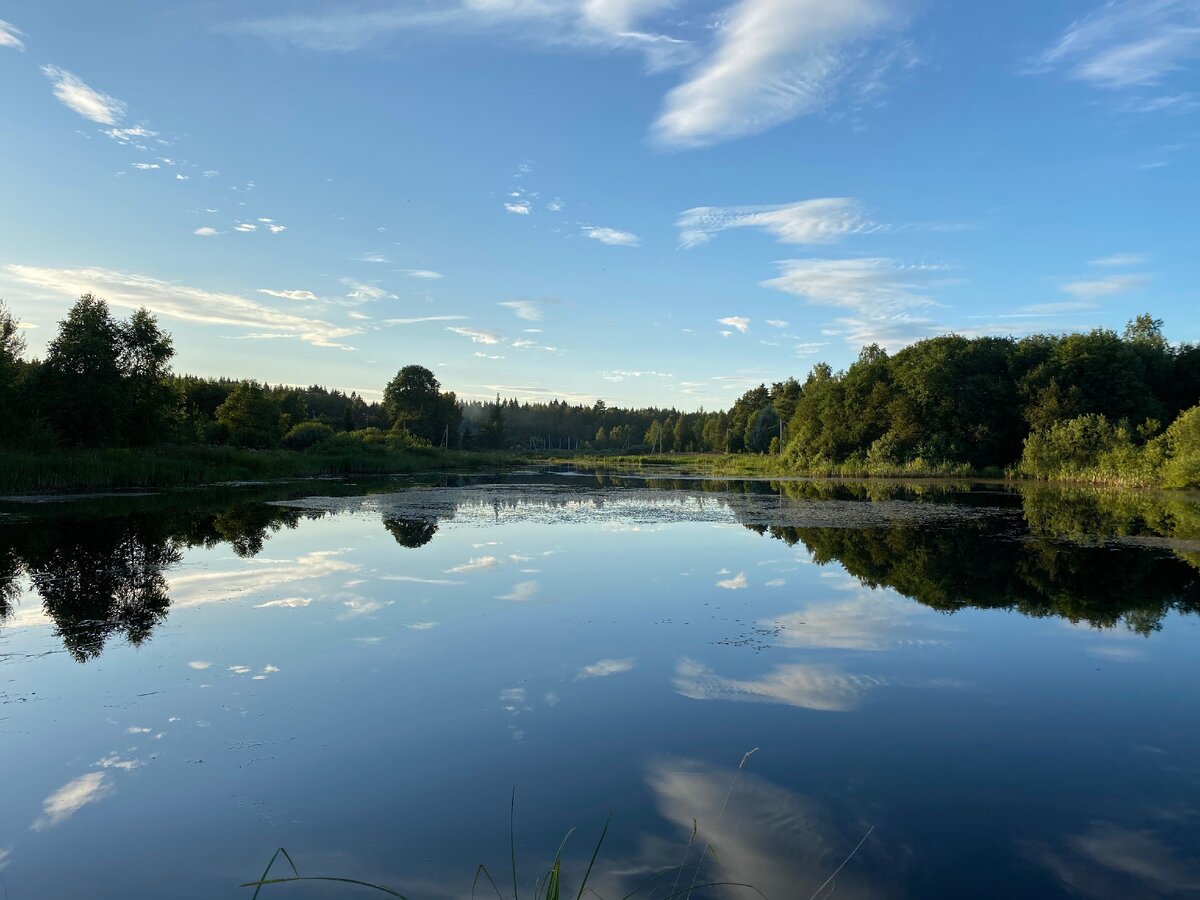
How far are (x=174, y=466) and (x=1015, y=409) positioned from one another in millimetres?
48482

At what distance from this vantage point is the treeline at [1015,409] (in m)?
36.5

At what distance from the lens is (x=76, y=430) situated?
26609 mm

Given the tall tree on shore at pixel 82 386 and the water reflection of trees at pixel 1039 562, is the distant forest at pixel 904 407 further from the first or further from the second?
the water reflection of trees at pixel 1039 562

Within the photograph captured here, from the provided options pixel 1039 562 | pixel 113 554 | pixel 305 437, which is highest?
pixel 305 437

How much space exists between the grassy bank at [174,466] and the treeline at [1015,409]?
3310cm

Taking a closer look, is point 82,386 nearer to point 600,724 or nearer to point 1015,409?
point 600,724

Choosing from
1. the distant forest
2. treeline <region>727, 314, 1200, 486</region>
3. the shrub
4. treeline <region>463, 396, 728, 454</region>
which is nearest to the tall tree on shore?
the distant forest

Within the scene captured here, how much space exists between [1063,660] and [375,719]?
6262 millimetres

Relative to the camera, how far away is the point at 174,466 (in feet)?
90.5

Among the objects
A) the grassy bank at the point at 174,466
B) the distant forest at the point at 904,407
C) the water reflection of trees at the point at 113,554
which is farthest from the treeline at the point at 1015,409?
the water reflection of trees at the point at 113,554

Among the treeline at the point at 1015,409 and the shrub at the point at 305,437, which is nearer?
the treeline at the point at 1015,409

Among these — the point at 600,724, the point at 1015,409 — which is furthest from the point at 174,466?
the point at 1015,409

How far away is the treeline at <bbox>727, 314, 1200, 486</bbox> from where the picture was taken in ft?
120

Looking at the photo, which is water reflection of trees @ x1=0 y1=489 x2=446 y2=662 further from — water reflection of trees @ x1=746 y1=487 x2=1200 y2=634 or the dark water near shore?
water reflection of trees @ x1=746 y1=487 x2=1200 y2=634
